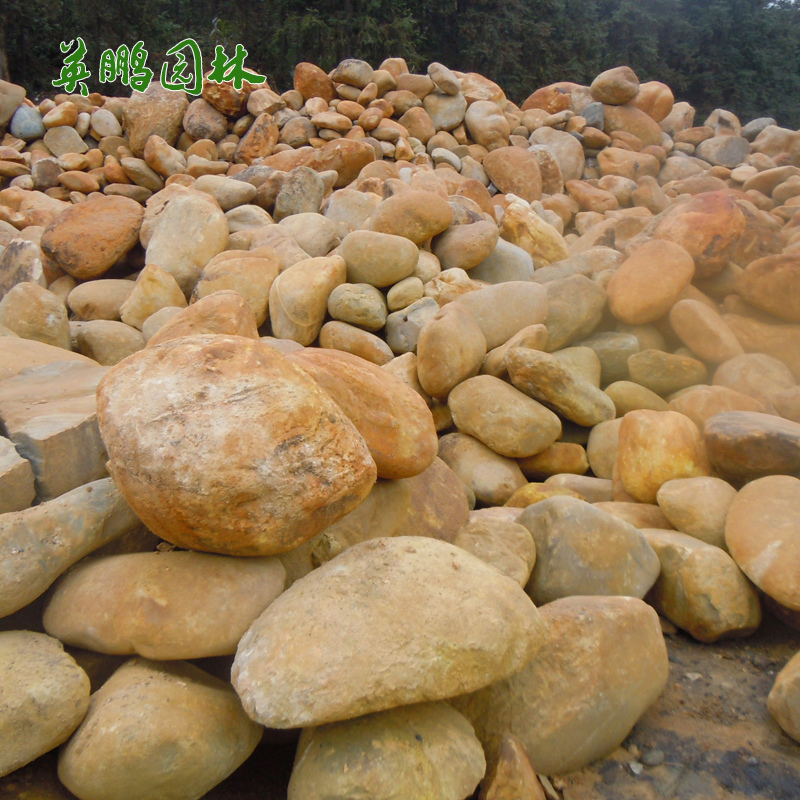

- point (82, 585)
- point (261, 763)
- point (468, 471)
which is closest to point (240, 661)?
point (261, 763)

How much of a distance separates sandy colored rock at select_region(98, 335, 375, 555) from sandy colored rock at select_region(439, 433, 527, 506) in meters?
1.39

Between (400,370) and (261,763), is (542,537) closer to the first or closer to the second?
(261,763)

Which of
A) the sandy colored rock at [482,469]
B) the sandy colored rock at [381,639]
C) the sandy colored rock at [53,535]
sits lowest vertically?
the sandy colored rock at [482,469]

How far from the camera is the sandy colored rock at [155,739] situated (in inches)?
54.9

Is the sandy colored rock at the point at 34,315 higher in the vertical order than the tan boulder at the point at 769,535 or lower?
lower

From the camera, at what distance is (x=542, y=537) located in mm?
2254

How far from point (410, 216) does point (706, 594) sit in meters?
2.81

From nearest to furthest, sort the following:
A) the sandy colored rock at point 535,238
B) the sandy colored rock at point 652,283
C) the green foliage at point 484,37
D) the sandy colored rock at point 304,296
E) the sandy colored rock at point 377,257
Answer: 1. the sandy colored rock at point 652,283
2. the sandy colored rock at point 304,296
3. the sandy colored rock at point 377,257
4. the sandy colored rock at point 535,238
5. the green foliage at point 484,37

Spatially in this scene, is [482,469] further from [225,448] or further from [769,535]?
[225,448]

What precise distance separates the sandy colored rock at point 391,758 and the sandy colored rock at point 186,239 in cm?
335

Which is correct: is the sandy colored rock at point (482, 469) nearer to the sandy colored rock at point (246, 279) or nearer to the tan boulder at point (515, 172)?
the sandy colored rock at point (246, 279)

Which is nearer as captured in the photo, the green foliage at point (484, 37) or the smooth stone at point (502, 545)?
the smooth stone at point (502, 545)

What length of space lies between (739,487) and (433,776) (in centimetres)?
171

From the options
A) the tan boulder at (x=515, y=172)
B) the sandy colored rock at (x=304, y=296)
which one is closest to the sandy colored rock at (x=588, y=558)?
the sandy colored rock at (x=304, y=296)
